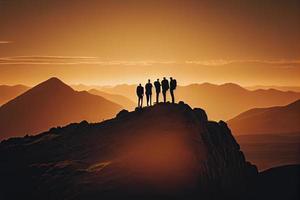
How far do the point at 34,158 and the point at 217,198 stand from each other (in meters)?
25.9

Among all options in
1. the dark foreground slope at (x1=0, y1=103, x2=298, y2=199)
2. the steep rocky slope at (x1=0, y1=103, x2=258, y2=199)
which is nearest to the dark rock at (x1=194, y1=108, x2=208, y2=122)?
the dark foreground slope at (x1=0, y1=103, x2=298, y2=199)

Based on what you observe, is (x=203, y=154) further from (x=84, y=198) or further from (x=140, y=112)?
(x=84, y=198)

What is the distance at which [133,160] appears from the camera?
51875 mm

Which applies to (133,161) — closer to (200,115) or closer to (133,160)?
(133,160)

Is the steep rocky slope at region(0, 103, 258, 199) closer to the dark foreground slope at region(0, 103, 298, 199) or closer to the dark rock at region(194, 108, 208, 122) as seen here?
the dark foreground slope at region(0, 103, 298, 199)

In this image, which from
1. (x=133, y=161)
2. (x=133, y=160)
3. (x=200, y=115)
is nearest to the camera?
(x=133, y=161)

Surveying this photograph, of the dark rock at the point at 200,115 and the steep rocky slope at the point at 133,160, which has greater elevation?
the dark rock at the point at 200,115

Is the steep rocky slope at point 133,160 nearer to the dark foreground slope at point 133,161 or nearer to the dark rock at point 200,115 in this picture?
the dark foreground slope at point 133,161

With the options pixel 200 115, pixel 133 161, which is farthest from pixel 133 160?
pixel 200 115

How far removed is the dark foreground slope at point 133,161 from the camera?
48656mm

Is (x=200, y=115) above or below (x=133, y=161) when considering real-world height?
above

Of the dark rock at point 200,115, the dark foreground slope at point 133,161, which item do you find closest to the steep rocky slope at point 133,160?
the dark foreground slope at point 133,161

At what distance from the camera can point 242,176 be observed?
7050 centimetres

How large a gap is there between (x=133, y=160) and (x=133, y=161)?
0.77 feet
